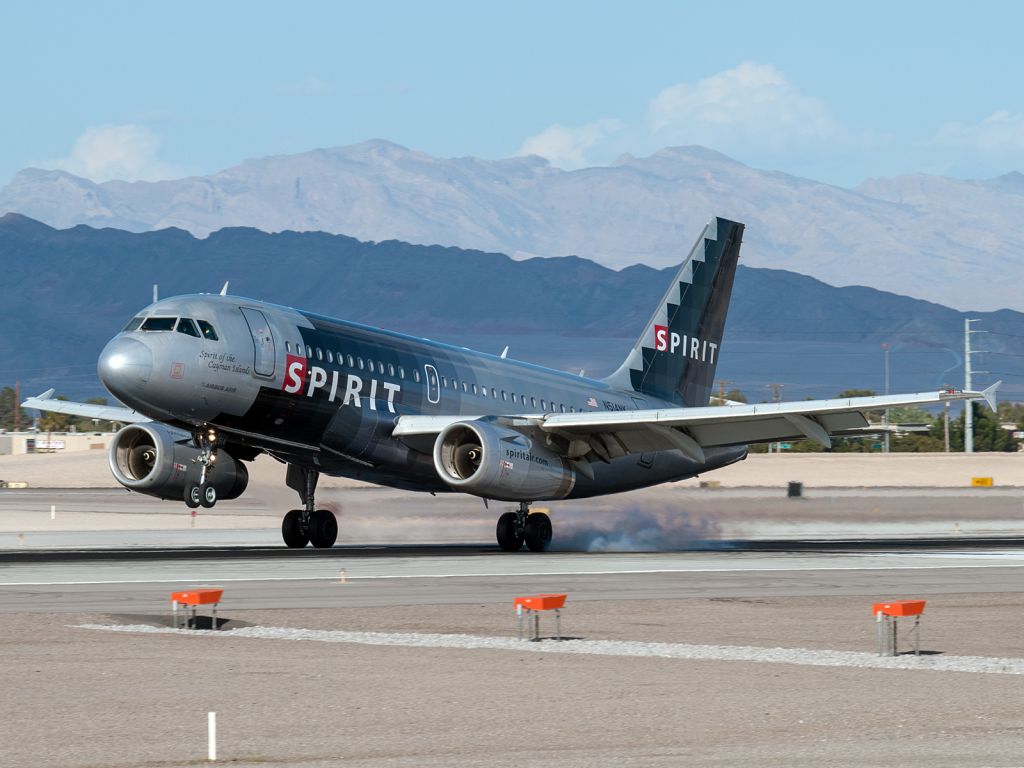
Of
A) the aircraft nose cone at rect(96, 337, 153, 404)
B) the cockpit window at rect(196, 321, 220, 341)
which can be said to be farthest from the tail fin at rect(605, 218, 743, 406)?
the aircraft nose cone at rect(96, 337, 153, 404)

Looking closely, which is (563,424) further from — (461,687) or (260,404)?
(461,687)

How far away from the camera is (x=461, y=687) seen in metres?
17.0

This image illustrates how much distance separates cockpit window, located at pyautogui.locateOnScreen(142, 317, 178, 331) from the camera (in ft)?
116

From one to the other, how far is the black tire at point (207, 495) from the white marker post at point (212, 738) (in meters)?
20.7

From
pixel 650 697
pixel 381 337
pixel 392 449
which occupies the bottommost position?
pixel 650 697

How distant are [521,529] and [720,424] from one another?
219 inches

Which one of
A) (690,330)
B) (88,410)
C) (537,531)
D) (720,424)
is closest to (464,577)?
(537,531)

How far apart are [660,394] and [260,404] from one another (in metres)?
17.0

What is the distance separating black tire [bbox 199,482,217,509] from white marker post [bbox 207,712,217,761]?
20671 mm

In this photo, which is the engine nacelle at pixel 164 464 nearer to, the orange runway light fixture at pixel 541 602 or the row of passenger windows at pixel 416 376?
the row of passenger windows at pixel 416 376

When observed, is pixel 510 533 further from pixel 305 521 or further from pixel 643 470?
pixel 643 470

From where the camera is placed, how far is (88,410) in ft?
144

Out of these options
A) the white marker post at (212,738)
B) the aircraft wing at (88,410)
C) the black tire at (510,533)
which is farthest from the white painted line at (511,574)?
the white marker post at (212,738)

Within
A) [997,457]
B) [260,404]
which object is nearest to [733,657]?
[260,404]
